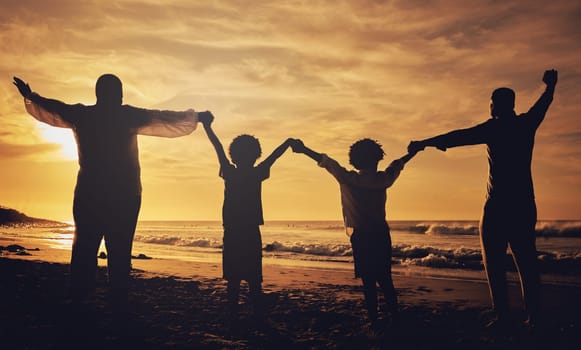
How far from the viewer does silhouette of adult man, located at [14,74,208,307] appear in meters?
4.12

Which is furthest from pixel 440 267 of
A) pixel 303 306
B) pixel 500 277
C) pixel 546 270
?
pixel 500 277

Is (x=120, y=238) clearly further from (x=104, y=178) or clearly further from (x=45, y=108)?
(x=45, y=108)

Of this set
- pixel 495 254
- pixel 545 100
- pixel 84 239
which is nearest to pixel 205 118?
pixel 84 239

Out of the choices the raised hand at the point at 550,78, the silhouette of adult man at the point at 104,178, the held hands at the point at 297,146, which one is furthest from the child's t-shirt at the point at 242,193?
the raised hand at the point at 550,78

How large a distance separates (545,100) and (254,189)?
3.33m

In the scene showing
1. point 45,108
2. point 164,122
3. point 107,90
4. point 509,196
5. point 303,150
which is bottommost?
point 509,196

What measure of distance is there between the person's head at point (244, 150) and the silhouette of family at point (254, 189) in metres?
0.01

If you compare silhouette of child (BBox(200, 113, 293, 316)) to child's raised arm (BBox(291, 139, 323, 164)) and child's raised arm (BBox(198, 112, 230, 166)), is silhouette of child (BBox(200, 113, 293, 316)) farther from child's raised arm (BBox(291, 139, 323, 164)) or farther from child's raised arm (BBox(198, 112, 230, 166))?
child's raised arm (BBox(291, 139, 323, 164))

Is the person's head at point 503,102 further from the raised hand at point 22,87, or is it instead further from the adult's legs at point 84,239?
the raised hand at point 22,87

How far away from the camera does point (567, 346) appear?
411 cm

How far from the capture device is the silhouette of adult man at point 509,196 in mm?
4398

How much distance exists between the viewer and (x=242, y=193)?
4.91 metres

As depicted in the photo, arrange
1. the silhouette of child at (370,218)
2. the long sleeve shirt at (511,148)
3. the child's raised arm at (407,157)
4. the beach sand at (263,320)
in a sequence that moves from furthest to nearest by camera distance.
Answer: the child's raised arm at (407,157)
the silhouette of child at (370,218)
the long sleeve shirt at (511,148)
the beach sand at (263,320)

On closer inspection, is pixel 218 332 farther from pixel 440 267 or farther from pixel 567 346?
pixel 440 267
